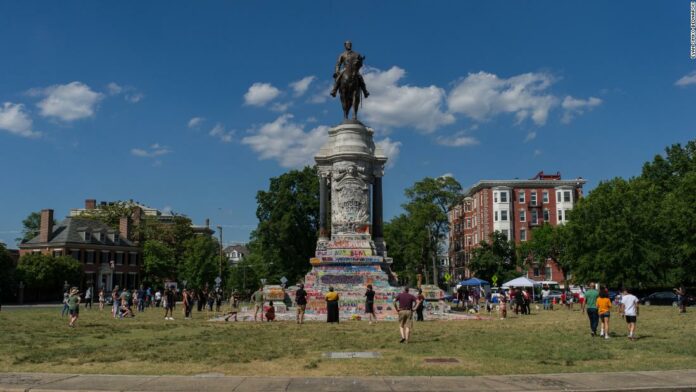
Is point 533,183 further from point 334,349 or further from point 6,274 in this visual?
point 334,349

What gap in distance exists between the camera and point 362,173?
35531 mm

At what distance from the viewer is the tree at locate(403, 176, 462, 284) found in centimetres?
8469

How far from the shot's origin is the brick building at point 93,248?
7856 cm

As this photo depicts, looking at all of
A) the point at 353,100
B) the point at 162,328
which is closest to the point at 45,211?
the point at 353,100

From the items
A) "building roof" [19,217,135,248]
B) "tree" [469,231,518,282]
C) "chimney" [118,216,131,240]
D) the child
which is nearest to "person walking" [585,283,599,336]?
the child

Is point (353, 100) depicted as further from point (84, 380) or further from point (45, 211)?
point (45, 211)

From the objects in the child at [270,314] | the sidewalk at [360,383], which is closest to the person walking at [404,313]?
the sidewalk at [360,383]

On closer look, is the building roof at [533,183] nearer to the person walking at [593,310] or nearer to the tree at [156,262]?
the tree at [156,262]

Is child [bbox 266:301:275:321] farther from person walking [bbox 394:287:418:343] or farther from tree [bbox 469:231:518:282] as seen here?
tree [bbox 469:231:518:282]

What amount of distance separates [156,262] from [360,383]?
82247mm

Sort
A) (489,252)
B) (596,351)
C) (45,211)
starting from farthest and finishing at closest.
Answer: (489,252), (45,211), (596,351)

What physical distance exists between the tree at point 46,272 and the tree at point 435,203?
41.7 metres

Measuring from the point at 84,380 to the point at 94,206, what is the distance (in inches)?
3961

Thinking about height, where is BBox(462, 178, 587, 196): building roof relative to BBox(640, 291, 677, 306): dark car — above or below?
above
